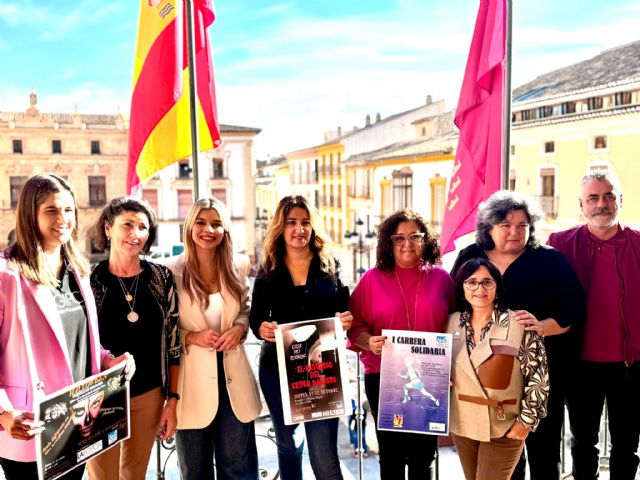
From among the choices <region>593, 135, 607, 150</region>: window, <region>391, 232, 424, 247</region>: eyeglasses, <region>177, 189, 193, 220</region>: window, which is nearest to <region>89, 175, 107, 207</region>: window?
<region>177, 189, 193, 220</region>: window

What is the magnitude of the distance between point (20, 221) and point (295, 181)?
40.6 metres

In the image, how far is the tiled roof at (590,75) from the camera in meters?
16.8

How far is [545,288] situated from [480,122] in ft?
5.17

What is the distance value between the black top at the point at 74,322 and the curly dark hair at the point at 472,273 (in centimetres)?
161

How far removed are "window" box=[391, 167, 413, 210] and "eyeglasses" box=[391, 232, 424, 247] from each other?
21.5m

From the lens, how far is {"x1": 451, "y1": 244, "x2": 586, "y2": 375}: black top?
7.94ft

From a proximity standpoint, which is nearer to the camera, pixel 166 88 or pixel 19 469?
pixel 19 469

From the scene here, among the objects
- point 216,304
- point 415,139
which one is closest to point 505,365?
point 216,304

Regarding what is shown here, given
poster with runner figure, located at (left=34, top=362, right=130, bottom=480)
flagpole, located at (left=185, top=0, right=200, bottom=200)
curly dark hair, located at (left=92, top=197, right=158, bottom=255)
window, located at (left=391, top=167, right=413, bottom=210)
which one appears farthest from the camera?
window, located at (left=391, top=167, right=413, bottom=210)

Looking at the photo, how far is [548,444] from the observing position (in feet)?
8.64

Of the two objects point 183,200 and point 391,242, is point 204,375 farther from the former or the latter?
point 183,200

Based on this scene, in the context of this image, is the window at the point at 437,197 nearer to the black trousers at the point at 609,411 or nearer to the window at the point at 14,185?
the black trousers at the point at 609,411

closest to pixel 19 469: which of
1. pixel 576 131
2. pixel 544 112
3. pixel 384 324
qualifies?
pixel 384 324

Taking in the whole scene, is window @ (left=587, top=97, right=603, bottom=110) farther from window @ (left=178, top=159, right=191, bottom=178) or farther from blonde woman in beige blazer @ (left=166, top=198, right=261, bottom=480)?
window @ (left=178, top=159, right=191, bottom=178)
